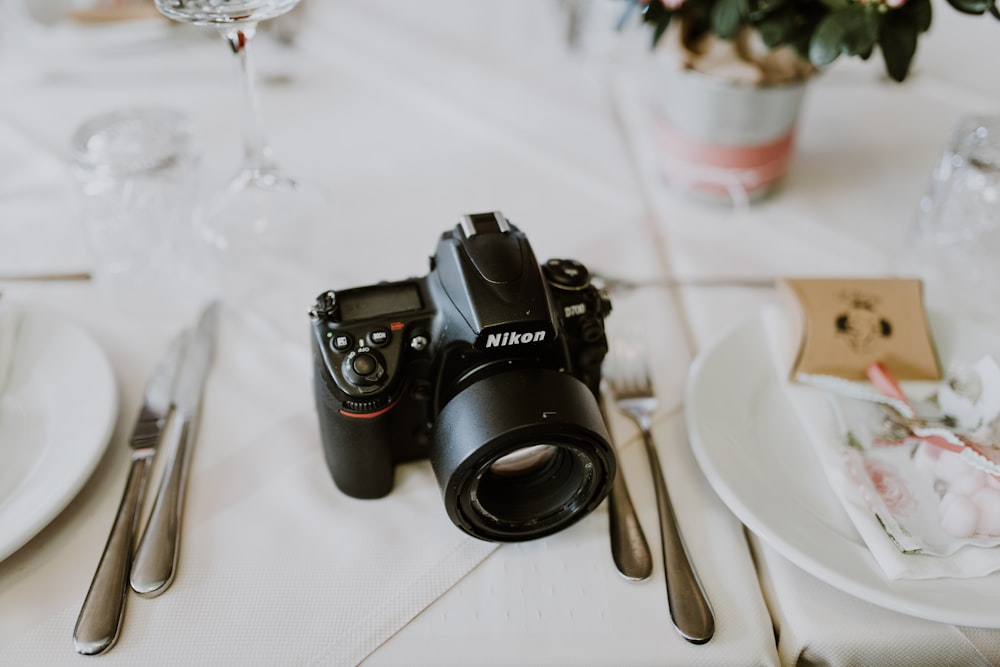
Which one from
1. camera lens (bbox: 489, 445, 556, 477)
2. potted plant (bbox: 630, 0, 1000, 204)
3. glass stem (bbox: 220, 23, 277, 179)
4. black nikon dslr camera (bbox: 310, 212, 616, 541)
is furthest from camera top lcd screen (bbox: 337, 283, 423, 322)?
potted plant (bbox: 630, 0, 1000, 204)

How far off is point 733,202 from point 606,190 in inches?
4.7

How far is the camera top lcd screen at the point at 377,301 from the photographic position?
435mm

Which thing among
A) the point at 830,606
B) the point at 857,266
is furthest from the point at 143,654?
the point at 857,266

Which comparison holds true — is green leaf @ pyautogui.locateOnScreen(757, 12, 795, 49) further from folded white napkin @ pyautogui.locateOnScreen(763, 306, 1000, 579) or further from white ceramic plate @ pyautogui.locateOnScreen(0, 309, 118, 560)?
white ceramic plate @ pyautogui.locateOnScreen(0, 309, 118, 560)

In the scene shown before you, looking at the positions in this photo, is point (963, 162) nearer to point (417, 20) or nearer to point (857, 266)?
point (857, 266)

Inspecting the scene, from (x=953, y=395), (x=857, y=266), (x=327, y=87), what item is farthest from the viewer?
(x=327, y=87)

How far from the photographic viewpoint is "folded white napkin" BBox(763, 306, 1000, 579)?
426mm

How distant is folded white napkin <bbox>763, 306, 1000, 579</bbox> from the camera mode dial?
0.28 metres

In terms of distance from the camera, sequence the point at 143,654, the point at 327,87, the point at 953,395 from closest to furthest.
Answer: the point at 143,654 → the point at 953,395 → the point at 327,87

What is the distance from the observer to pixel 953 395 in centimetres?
52

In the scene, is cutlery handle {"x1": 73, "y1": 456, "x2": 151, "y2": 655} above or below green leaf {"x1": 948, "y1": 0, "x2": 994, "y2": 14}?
below

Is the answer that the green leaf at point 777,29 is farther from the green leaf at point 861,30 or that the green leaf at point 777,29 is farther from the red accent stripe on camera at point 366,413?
the red accent stripe on camera at point 366,413

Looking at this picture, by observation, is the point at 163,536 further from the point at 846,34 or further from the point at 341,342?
the point at 846,34

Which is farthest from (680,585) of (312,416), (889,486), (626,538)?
(312,416)
